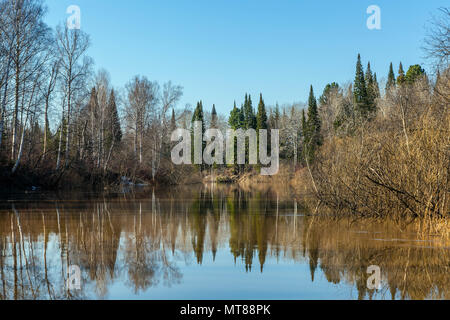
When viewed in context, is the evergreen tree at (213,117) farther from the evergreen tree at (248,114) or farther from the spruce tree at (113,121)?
the spruce tree at (113,121)

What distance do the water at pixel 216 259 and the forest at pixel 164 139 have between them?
1176 millimetres

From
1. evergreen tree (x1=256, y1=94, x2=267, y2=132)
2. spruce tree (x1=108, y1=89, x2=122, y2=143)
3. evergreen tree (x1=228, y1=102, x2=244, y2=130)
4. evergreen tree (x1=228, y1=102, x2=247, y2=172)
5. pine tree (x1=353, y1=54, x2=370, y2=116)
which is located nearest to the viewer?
spruce tree (x1=108, y1=89, x2=122, y2=143)

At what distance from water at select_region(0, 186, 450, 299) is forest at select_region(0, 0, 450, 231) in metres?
1.18

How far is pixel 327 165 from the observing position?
1427 cm

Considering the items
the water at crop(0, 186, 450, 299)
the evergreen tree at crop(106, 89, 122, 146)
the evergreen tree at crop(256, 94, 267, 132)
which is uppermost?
the evergreen tree at crop(256, 94, 267, 132)

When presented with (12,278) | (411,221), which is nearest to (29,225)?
(12,278)

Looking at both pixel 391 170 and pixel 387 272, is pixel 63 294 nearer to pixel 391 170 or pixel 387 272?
pixel 387 272

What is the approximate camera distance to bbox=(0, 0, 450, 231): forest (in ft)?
34.4

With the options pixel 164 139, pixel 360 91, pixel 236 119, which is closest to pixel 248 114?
pixel 236 119

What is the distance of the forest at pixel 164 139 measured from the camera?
1048cm

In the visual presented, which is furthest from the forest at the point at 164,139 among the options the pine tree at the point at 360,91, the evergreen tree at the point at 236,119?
the evergreen tree at the point at 236,119

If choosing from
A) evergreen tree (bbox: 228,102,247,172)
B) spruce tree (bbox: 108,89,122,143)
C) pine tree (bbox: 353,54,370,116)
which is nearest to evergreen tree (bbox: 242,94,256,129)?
evergreen tree (bbox: 228,102,247,172)

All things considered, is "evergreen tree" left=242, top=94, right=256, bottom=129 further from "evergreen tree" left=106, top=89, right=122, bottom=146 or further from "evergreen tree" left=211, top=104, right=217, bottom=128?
"evergreen tree" left=106, top=89, right=122, bottom=146

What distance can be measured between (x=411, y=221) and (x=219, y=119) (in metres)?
76.9
